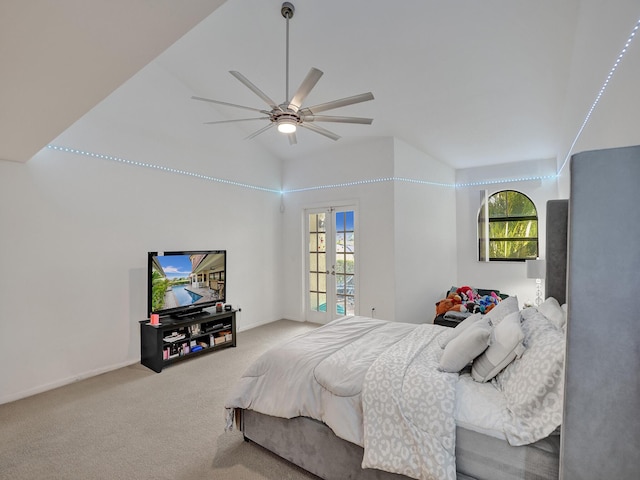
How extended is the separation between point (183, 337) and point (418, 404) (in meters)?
3.06

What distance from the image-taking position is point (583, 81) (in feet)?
7.91

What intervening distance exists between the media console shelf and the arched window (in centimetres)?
435

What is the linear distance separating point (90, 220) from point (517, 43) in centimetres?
462

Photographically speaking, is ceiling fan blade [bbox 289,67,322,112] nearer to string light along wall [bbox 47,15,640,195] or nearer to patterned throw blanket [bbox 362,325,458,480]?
string light along wall [bbox 47,15,640,195]

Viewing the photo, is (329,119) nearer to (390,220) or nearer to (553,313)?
(553,313)

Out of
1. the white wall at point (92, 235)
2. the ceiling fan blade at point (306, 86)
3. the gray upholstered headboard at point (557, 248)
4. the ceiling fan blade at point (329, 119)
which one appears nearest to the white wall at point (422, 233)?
the ceiling fan blade at point (329, 119)

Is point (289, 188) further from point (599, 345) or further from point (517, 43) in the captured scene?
point (599, 345)

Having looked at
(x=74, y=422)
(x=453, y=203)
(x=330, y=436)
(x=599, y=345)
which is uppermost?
(x=453, y=203)

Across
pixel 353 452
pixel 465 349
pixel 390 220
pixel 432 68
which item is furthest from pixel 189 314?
pixel 432 68

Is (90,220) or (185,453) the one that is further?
(90,220)

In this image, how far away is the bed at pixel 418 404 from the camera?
4.58 ft

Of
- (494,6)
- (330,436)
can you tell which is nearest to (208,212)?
(330,436)

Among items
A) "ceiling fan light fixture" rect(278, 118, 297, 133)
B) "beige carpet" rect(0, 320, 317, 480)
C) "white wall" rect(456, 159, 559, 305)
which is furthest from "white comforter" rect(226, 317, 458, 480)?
"white wall" rect(456, 159, 559, 305)

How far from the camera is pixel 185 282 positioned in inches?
153
